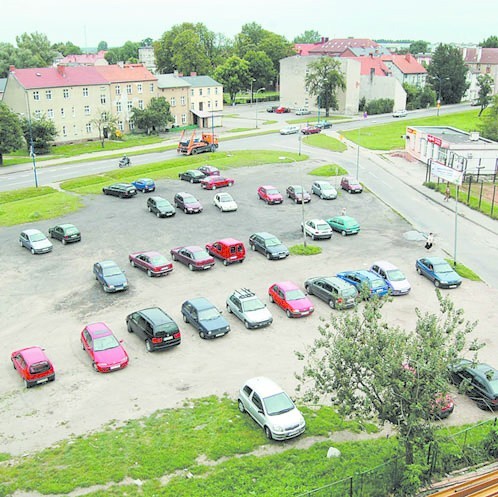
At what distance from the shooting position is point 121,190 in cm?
5247

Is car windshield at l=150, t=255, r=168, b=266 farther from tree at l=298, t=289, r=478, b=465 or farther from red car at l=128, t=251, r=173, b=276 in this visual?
tree at l=298, t=289, r=478, b=465

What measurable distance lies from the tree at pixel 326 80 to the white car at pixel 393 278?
236 ft

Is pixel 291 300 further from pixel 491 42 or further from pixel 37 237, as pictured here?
pixel 491 42

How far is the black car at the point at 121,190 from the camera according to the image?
172 ft

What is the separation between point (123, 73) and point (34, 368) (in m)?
71.5

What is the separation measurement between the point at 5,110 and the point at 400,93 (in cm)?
7292

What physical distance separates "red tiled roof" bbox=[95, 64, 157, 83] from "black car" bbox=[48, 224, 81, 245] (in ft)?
157

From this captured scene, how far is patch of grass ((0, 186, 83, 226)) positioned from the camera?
154 feet

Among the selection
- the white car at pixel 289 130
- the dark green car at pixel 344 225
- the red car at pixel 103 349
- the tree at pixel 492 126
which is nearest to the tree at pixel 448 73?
the tree at pixel 492 126

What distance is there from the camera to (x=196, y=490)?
55.8 feet

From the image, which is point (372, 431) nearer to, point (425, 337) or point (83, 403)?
point (425, 337)

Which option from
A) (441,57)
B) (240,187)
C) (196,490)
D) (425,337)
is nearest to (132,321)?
(196,490)

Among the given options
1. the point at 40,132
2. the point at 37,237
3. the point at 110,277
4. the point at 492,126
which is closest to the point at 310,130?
the point at 492,126

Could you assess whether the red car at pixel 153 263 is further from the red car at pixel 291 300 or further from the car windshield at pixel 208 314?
the car windshield at pixel 208 314
